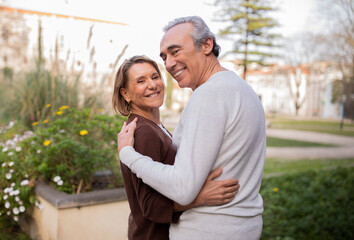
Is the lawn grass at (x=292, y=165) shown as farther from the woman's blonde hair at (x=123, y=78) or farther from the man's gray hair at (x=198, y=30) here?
the man's gray hair at (x=198, y=30)

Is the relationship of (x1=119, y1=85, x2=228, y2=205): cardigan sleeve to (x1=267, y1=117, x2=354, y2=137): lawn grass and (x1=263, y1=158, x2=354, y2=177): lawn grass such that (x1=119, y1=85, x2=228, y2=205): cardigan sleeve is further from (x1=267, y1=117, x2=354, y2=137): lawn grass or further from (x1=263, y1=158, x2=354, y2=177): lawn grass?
(x1=267, y1=117, x2=354, y2=137): lawn grass

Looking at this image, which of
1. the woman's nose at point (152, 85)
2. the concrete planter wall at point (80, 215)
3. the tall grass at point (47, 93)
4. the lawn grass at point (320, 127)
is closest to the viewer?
the woman's nose at point (152, 85)

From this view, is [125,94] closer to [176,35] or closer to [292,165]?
[176,35]

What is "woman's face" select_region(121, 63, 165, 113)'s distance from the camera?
1.58 m

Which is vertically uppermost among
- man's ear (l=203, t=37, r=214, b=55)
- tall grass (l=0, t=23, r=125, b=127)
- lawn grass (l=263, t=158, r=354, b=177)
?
man's ear (l=203, t=37, r=214, b=55)

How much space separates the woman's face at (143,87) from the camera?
5.19ft

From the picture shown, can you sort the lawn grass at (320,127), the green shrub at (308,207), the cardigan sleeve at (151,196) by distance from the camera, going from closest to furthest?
1. the cardigan sleeve at (151,196)
2. the green shrub at (308,207)
3. the lawn grass at (320,127)

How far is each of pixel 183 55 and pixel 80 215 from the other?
179cm

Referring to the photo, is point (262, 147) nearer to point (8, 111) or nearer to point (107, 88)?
point (107, 88)

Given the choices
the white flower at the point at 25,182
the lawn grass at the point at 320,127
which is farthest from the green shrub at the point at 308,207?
the lawn grass at the point at 320,127

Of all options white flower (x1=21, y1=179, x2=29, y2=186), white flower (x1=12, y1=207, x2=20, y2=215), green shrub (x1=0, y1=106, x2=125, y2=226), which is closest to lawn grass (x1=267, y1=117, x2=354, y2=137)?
green shrub (x1=0, y1=106, x2=125, y2=226)

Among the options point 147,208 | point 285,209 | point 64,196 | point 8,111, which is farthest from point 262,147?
point 8,111

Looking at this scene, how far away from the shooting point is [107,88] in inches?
196

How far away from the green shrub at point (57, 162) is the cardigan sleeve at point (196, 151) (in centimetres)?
189
